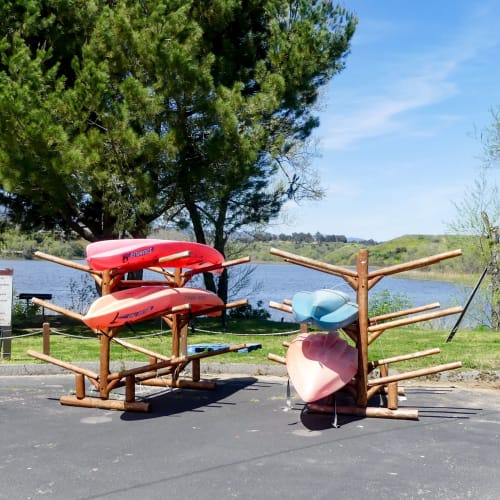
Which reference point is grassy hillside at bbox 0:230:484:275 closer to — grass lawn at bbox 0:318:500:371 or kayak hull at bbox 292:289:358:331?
grass lawn at bbox 0:318:500:371

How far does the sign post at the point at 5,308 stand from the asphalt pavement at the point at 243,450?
255 centimetres

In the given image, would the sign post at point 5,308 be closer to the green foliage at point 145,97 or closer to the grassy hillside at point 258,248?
the green foliage at point 145,97

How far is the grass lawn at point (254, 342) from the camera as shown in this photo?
34.9 feet

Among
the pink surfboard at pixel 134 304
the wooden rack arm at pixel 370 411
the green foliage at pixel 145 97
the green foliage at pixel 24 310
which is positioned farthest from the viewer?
the green foliage at pixel 24 310

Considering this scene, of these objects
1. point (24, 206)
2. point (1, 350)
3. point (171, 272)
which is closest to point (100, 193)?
point (24, 206)

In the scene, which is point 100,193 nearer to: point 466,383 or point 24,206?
point 24,206

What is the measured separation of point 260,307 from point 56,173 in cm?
914

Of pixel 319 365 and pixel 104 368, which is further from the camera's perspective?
pixel 104 368

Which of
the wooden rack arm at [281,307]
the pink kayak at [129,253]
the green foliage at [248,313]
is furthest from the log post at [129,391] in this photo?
the green foliage at [248,313]

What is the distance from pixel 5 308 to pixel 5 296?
21 centimetres

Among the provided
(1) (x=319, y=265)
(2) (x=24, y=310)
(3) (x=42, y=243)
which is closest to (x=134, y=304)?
(1) (x=319, y=265)

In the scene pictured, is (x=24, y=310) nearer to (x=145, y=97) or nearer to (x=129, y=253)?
(x=145, y=97)

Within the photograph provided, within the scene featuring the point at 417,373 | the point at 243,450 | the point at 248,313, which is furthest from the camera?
the point at 248,313

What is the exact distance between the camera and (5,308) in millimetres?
10688
